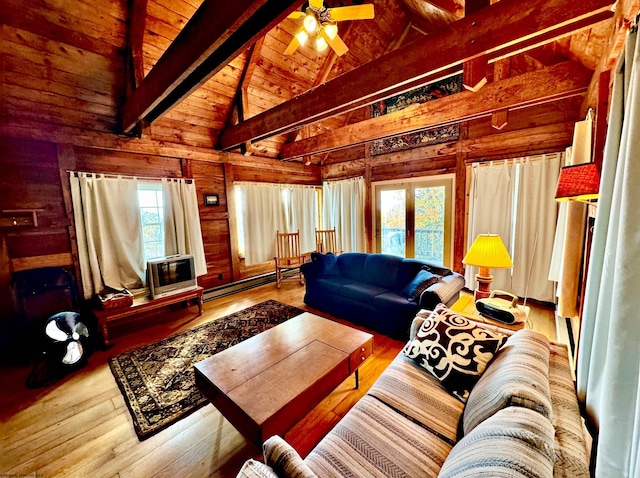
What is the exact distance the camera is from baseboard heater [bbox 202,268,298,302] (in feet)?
13.6

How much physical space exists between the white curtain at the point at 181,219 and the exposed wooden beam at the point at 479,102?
91.0 inches

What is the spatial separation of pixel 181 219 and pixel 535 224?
195 inches

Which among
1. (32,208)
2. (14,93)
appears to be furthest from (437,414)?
(14,93)

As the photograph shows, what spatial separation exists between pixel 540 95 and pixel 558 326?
2411 millimetres

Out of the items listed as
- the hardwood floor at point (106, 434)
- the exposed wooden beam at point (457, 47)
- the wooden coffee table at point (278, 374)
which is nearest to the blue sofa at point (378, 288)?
the hardwood floor at point (106, 434)

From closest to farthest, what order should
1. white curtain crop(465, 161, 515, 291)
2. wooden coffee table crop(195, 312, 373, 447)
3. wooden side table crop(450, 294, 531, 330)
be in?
wooden coffee table crop(195, 312, 373, 447) → wooden side table crop(450, 294, 531, 330) → white curtain crop(465, 161, 515, 291)

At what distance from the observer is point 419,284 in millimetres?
2676

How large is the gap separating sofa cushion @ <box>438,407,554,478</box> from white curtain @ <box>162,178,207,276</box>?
151 inches

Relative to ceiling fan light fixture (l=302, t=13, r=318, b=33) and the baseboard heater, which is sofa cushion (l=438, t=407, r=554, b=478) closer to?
ceiling fan light fixture (l=302, t=13, r=318, b=33)

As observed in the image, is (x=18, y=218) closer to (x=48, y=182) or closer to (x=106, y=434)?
(x=48, y=182)

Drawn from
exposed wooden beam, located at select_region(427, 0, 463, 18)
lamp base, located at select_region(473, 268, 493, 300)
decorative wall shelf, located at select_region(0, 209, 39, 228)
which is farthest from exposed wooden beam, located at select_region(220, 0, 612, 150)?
decorative wall shelf, located at select_region(0, 209, 39, 228)

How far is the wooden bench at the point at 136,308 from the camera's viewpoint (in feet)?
8.88

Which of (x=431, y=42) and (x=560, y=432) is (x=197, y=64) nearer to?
(x=431, y=42)

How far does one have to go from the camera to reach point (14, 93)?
8.39ft
